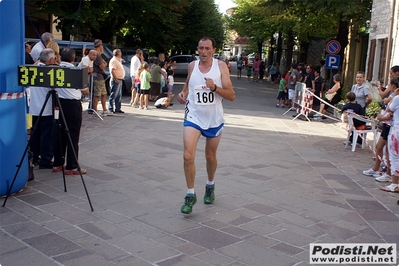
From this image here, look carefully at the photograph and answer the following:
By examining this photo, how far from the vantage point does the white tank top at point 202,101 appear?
5.64 meters

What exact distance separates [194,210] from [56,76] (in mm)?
2153

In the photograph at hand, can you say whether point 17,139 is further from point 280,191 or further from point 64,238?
point 280,191

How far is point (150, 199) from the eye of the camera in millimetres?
6242

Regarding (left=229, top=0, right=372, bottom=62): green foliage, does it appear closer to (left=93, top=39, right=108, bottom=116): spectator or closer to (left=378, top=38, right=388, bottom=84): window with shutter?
(left=378, top=38, right=388, bottom=84): window with shutter

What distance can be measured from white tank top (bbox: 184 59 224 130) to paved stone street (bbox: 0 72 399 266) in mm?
1045

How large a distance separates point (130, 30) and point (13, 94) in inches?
1000

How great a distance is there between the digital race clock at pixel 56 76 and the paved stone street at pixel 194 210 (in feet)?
4.49

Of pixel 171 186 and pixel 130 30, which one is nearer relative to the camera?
pixel 171 186

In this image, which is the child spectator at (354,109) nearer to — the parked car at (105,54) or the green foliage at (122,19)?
the parked car at (105,54)

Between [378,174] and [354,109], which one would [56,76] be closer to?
[378,174]

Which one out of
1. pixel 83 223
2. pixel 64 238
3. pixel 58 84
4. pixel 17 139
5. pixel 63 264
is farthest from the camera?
pixel 17 139

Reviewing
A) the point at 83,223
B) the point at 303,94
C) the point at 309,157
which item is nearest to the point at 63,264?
the point at 83,223

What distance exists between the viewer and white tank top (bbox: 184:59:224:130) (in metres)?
5.64

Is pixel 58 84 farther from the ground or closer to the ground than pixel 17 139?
farther from the ground
